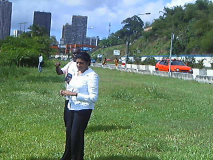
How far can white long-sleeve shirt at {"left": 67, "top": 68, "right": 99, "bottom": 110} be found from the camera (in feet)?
16.2

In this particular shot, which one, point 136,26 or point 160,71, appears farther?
point 136,26

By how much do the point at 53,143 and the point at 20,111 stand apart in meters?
3.95

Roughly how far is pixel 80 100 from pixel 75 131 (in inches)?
17.8

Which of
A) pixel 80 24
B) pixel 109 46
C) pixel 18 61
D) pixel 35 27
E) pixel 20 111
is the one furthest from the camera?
pixel 109 46

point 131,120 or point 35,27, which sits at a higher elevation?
point 35,27

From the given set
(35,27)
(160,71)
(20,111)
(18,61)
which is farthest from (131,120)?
(35,27)

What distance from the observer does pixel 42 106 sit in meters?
11.4

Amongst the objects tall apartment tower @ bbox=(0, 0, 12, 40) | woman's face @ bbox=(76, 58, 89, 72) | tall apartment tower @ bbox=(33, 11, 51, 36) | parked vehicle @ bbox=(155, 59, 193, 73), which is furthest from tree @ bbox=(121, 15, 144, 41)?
woman's face @ bbox=(76, 58, 89, 72)

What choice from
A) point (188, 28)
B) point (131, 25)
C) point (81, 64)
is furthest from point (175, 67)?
point (131, 25)

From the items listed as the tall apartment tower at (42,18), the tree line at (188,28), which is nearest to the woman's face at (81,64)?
the tree line at (188,28)

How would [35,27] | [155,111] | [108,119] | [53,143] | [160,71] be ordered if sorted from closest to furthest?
[53,143], [108,119], [155,111], [160,71], [35,27]

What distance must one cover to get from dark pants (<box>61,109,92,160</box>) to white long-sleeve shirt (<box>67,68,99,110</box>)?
0.10m

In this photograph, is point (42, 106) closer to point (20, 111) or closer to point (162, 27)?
point (20, 111)

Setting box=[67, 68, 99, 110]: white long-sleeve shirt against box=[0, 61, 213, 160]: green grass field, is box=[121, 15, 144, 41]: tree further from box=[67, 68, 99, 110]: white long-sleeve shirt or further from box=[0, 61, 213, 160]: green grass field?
box=[67, 68, 99, 110]: white long-sleeve shirt
